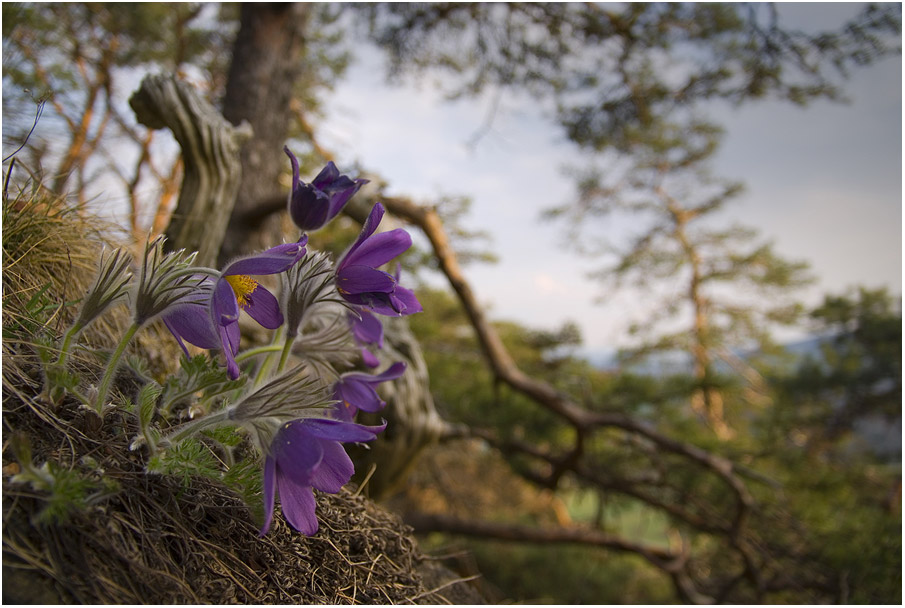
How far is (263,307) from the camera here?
0.90m

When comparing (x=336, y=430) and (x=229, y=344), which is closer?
(x=336, y=430)

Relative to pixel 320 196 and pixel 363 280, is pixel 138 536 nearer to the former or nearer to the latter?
pixel 363 280

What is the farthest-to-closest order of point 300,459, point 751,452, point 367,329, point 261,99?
point 751,452 → point 261,99 → point 367,329 → point 300,459

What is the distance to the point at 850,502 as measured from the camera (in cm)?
377

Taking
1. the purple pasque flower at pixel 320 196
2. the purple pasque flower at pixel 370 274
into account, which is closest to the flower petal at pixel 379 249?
the purple pasque flower at pixel 370 274

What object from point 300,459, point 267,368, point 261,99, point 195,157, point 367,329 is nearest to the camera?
point 300,459

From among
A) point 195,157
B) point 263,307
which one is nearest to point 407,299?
point 263,307

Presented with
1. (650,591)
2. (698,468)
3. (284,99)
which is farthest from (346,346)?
(650,591)

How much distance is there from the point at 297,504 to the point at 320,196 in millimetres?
451

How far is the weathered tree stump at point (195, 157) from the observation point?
1557 mm

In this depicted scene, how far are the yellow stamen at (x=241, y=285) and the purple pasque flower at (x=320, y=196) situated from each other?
0.46ft

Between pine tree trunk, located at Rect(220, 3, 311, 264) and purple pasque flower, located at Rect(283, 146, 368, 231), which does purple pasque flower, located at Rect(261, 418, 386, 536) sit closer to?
purple pasque flower, located at Rect(283, 146, 368, 231)

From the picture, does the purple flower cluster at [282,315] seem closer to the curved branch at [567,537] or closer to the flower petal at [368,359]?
the flower petal at [368,359]

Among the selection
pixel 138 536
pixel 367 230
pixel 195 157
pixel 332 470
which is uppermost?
pixel 195 157
